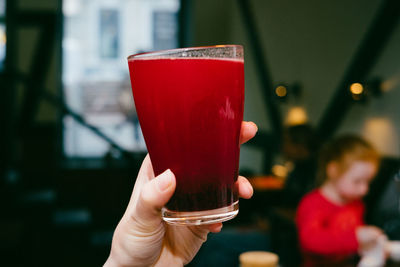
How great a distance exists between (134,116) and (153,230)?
22.1ft

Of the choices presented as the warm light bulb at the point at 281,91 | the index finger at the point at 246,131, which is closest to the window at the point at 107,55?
the warm light bulb at the point at 281,91

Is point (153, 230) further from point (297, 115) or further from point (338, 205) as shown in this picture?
point (297, 115)

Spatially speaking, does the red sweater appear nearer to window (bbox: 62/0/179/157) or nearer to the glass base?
the glass base

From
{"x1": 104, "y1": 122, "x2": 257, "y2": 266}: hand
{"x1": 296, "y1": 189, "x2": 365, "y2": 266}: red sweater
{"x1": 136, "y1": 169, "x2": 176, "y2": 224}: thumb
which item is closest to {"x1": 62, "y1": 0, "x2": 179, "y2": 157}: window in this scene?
{"x1": 296, "y1": 189, "x2": 365, "y2": 266}: red sweater

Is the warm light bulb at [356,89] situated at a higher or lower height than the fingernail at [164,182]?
lower

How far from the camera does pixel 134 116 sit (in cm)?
742

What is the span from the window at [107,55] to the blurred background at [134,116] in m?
0.02

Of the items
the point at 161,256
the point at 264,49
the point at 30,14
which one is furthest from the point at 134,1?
the point at 161,256

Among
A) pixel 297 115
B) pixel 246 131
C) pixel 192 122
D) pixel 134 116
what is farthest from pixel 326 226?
pixel 134 116

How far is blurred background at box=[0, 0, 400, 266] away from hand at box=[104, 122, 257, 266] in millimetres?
1472

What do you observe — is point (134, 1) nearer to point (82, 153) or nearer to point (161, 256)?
point (82, 153)

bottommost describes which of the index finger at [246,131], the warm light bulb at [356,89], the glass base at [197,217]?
the warm light bulb at [356,89]

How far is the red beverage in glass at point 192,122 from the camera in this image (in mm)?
686

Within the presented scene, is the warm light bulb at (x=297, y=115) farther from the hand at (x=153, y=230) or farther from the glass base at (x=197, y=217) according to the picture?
the glass base at (x=197, y=217)
